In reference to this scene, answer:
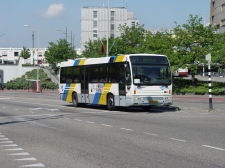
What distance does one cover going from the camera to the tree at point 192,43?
49.9 metres

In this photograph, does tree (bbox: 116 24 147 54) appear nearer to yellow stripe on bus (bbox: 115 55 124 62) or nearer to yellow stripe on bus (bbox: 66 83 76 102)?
yellow stripe on bus (bbox: 66 83 76 102)

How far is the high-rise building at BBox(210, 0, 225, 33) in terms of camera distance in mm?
91625

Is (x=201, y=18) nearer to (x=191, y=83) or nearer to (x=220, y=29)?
(x=191, y=83)

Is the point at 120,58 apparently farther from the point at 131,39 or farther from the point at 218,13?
the point at 218,13

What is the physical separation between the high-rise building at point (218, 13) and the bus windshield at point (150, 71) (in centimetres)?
6715

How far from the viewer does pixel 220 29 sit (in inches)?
3661

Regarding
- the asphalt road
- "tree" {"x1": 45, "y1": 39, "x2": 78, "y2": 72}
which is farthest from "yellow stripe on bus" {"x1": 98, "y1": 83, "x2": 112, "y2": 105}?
"tree" {"x1": 45, "y1": 39, "x2": 78, "y2": 72}

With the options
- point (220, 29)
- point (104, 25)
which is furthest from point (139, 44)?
point (104, 25)

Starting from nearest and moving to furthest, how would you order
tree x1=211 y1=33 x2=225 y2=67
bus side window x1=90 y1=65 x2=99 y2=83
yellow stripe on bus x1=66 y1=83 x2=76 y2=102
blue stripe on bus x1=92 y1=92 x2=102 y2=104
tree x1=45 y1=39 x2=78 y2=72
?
1. blue stripe on bus x1=92 y1=92 x2=102 y2=104
2. bus side window x1=90 y1=65 x2=99 y2=83
3. yellow stripe on bus x1=66 y1=83 x2=76 y2=102
4. tree x1=211 y1=33 x2=225 y2=67
5. tree x1=45 y1=39 x2=78 y2=72

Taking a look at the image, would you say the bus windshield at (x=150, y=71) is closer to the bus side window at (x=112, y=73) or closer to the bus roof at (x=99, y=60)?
the bus roof at (x=99, y=60)

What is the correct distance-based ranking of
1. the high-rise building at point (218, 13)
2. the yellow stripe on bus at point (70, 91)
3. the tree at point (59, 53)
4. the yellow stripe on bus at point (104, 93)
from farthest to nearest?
the high-rise building at point (218, 13), the tree at point (59, 53), the yellow stripe on bus at point (70, 91), the yellow stripe on bus at point (104, 93)

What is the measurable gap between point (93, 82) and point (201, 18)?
27.0 metres

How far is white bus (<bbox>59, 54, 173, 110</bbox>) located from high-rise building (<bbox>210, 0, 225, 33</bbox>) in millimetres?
65596

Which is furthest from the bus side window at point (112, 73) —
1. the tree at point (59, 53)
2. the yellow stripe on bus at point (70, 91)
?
the tree at point (59, 53)
